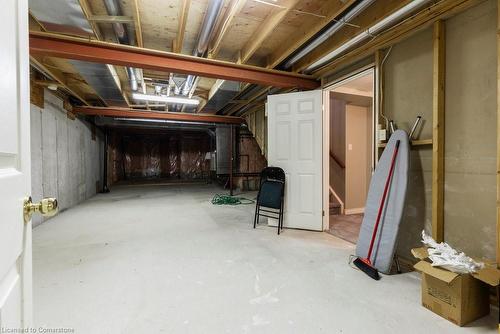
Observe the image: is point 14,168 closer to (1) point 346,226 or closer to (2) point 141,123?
(1) point 346,226

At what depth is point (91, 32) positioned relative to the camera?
7.45ft

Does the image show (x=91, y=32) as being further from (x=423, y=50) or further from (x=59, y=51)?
(x=423, y=50)

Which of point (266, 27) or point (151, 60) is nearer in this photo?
point (266, 27)

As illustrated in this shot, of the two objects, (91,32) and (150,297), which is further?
(91,32)

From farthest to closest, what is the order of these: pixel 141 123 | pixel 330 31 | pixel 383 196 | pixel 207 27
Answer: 1. pixel 141 123
2. pixel 330 31
3. pixel 207 27
4. pixel 383 196

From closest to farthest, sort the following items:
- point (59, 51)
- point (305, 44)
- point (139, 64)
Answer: point (59, 51), point (139, 64), point (305, 44)

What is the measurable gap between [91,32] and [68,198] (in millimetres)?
3990

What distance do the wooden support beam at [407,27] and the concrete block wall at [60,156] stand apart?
450 cm

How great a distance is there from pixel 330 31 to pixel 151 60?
6.51 feet

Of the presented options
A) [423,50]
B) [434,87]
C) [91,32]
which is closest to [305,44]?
[423,50]

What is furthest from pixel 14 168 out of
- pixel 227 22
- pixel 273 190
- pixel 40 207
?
pixel 273 190

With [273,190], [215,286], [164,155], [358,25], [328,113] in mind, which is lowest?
[215,286]

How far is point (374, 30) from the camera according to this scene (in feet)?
7.62

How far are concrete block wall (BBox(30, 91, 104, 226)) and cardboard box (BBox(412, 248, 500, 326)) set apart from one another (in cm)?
479
